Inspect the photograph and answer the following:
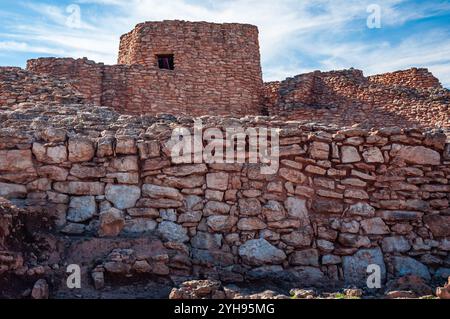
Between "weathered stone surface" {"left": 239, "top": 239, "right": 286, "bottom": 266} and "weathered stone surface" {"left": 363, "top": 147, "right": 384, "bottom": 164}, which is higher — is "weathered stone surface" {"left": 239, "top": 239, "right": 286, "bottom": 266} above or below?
below

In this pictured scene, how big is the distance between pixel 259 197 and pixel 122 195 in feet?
5.61

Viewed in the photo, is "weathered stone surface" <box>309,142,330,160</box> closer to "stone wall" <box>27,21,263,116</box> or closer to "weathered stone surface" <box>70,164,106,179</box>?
"weathered stone surface" <box>70,164,106,179</box>

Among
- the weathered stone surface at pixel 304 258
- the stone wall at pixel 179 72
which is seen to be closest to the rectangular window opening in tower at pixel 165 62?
the stone wall at pixel 179 72

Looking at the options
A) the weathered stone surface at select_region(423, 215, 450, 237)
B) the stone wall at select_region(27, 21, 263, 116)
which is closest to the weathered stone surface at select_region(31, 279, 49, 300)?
the weathered stone surface at select_region(423, 215, 450, 237)

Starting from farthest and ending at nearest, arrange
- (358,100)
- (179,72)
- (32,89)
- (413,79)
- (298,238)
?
1. (413,79)
2. (358,100)
3. (179,72)
4. (32,89)
5. (298,238)

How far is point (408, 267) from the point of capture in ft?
22.5

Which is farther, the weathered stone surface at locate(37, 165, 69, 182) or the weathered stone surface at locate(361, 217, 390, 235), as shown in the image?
the weathered stone surface at locate(361, 217, 390, 235)

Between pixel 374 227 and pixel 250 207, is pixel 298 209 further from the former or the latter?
pixel 374 227

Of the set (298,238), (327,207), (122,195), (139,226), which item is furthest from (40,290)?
(327,207)

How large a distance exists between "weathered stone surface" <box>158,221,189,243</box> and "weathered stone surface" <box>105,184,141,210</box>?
0.47 m

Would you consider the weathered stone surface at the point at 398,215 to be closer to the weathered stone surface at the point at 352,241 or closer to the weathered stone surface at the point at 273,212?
the weathered stone surface at the point at 352,241

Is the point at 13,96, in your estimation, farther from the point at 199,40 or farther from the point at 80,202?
the point at 199,40

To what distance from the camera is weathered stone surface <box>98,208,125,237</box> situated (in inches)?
257

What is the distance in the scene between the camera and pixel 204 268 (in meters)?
6.44
